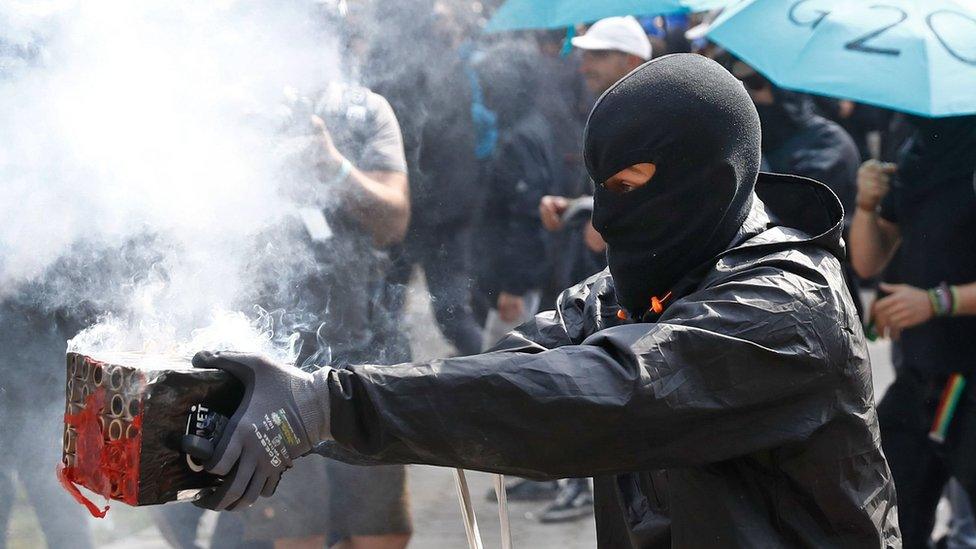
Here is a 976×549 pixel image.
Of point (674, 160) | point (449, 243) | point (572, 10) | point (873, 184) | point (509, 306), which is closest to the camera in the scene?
point (674, 160)

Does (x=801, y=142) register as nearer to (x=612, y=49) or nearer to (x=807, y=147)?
(x=807, y=147)

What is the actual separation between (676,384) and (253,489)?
70cm

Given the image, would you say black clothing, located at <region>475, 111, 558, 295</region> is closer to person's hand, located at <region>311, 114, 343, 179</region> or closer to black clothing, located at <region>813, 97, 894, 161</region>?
black clothing, located at <region>813, 97, 894, 161</region>

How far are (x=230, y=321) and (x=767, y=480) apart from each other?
56.5 inches

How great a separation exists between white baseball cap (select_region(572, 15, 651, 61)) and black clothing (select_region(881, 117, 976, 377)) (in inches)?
56.7

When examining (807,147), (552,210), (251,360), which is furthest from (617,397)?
(552,210)

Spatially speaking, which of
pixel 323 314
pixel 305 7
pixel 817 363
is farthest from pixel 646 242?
pixel 305 7

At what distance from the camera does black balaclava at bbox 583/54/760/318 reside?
7.29 ft

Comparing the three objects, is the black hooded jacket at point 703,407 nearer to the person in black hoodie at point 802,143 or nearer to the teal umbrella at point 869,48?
the teal umbrella at point 869,48

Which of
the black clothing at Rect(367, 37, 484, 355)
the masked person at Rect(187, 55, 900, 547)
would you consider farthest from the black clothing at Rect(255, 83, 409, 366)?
the masked person at Rect(187, 55, 900, 547)

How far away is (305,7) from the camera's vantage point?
3916mm

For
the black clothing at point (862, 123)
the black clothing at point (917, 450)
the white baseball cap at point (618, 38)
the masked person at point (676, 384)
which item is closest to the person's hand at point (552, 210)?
the white baseball cap at point (618, 38)

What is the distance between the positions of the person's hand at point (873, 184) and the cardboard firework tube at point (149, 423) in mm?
3214

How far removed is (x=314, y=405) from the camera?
1879mm
